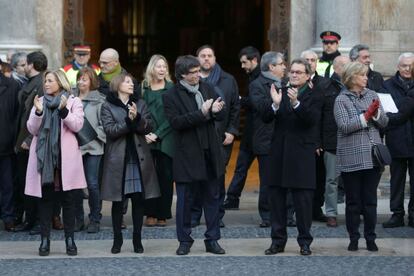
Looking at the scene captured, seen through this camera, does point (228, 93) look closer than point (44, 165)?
No

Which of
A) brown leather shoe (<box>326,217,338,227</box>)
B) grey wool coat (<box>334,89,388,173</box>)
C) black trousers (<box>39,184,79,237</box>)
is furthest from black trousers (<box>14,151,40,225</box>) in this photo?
grey wool coat (<box>334,89,388,173</box>)

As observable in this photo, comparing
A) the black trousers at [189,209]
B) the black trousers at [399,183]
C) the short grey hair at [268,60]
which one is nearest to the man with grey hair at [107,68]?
the short grey hair at [268,60]

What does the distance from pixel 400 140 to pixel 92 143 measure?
10.6 feet

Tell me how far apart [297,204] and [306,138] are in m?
0.61

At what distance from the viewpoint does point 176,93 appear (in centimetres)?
1140

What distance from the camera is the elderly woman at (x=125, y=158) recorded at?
1120 centimetres

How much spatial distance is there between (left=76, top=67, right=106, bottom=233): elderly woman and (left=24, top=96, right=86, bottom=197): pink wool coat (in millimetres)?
1126

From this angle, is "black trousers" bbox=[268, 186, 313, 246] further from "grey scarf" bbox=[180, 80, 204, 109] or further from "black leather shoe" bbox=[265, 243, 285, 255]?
"grey scarf" bbox=[180, 80, 204, 109]

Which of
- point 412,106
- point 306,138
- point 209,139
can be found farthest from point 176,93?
point 412,106

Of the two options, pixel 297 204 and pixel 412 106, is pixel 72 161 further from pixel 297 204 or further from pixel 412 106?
pixel 412 106

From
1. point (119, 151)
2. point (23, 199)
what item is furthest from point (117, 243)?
point (23, 199)

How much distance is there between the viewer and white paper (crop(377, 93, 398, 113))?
12234mm

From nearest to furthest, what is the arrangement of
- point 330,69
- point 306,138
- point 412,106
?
point 306,138
point 412,106
point 330,69

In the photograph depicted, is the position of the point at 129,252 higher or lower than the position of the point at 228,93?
lower
